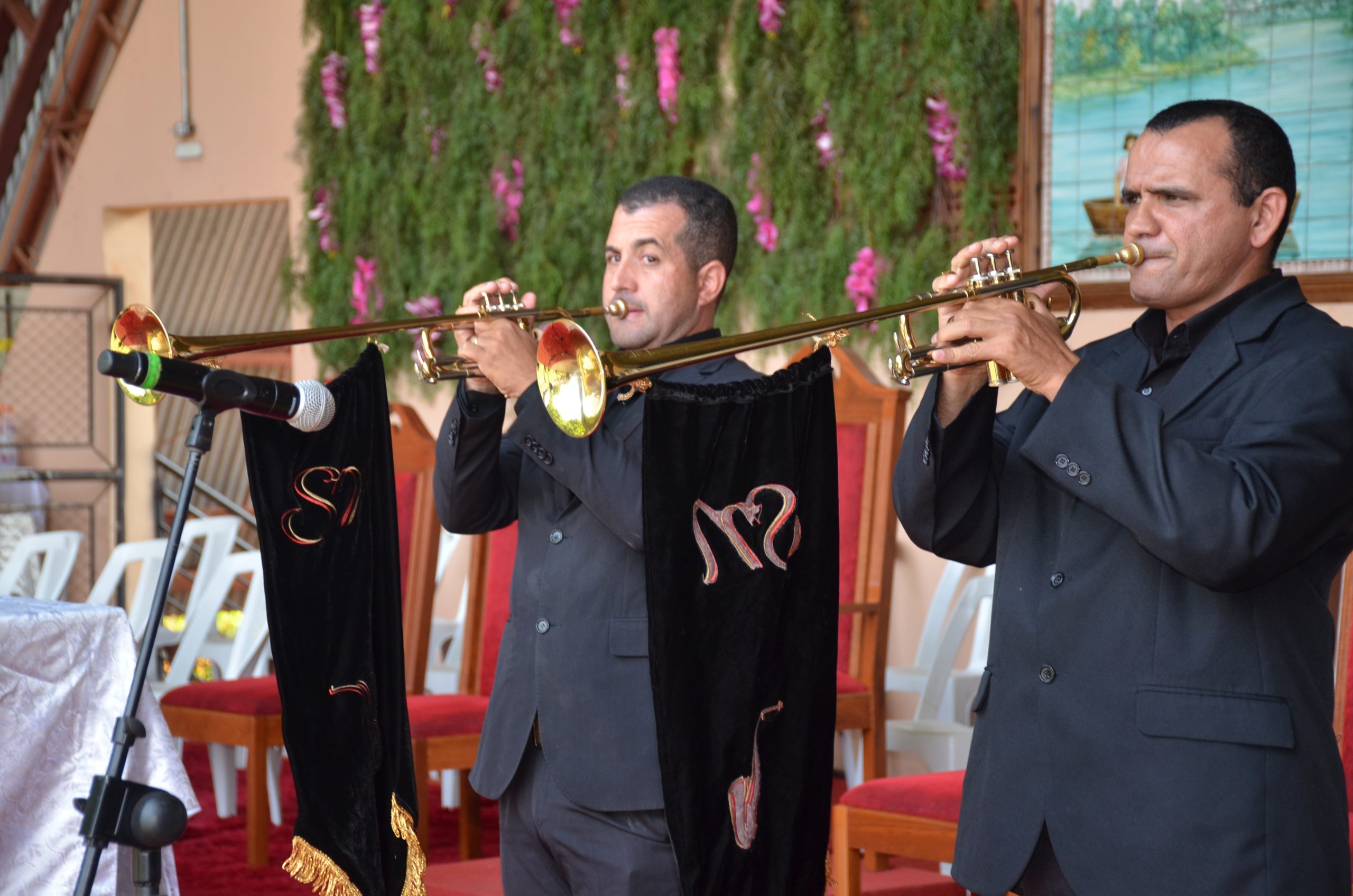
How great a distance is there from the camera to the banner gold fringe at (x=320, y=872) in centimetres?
219

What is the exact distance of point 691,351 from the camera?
2.06 m

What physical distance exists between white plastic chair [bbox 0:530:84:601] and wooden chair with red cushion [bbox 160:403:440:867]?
6.30ft

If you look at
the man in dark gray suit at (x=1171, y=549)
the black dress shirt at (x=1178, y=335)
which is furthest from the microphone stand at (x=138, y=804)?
the black dress shirt at (x=1178, y=335)

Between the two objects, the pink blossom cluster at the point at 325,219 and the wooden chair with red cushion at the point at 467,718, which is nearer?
the wooden chair with red cushion at the point at 467,718

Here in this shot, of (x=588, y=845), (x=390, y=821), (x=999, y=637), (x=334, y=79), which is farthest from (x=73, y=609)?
(x=334, y=79)

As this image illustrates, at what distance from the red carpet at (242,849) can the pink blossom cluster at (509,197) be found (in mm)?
2404

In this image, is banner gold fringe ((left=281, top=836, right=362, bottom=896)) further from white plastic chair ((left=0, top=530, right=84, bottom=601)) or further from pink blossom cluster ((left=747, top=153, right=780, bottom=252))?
white plastic chair ((left=0, top=530, right=84, bottom=601))

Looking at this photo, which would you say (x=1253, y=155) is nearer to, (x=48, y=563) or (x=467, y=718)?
(x=467, y=718)

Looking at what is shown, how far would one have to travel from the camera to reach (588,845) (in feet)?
6.75

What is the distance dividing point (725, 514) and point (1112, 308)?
280cm

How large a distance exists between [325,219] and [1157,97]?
152 inches

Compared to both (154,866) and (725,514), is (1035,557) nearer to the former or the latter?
(725,514)

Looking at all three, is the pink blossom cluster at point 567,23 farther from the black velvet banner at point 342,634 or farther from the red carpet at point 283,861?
the black velvet banner at point 342,634

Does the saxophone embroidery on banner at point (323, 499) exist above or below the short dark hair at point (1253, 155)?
below
